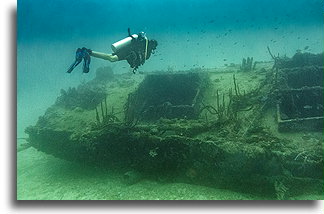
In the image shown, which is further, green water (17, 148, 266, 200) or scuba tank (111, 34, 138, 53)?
scuba tank (111, 34, 138, 53)

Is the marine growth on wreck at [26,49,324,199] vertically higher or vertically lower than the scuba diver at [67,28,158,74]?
lower

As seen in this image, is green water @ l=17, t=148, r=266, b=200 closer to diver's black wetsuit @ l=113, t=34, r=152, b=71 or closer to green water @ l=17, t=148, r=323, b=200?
green water @ l=17, t=148, r=323, b=200

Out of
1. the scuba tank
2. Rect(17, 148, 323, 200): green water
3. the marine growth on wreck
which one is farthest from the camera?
the scuba tank

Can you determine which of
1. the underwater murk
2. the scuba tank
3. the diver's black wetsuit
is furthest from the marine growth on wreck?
the scuba tank

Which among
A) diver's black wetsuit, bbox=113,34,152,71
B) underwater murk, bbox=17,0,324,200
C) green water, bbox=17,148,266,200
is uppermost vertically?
diver's black wetsuit, bbox=113,34,152,71

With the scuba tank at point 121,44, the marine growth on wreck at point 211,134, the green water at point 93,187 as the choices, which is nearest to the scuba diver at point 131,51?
the scuba tank at point 121,44

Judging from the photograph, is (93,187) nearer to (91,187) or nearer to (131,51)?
(91,187)

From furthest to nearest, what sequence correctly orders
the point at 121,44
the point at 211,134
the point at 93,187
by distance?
1. the point at 121,44
2. the point at 93,187
3. the point at 211,134

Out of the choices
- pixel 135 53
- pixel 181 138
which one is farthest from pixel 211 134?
pixel 135 53

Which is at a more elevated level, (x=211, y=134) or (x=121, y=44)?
(x=121, y=44)

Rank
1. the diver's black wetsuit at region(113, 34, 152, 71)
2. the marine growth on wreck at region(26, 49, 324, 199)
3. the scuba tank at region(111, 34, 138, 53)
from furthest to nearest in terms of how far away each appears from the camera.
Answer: the diver's black wetsuit at region(113, 34, 152, 71) → the scuba tank at region(111, 34, 138, 53) → the marine growth on wreck at region(26, 49, 324, 199)

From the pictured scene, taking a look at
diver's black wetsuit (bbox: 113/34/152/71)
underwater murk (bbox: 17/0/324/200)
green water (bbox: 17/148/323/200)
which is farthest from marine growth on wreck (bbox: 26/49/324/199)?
diver's black wetsuit (bbox: 113/34/152/71)

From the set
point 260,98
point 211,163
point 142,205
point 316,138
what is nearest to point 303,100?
point 260,98
